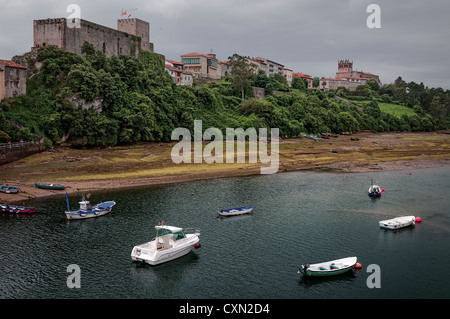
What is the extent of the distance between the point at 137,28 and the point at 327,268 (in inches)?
3612

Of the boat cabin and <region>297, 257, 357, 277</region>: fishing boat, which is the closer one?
<region>297, 257, 357, 277</region>: fishing boat

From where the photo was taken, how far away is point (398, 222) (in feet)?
143

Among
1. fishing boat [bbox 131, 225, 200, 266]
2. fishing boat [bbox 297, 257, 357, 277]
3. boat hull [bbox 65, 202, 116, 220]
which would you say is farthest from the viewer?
boat hull [bbox 65, 202, 116, 220]

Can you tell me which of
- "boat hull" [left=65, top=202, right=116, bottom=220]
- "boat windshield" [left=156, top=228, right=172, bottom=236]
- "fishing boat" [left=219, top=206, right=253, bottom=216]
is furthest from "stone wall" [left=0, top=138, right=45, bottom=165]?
"boat windshield" [left=156, top=228, right=172, bottom=236]

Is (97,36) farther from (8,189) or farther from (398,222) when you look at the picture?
(398,222)

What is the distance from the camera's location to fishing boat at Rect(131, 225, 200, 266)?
114ft

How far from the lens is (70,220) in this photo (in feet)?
151

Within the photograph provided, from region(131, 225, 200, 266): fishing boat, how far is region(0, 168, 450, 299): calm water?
0.68 metres

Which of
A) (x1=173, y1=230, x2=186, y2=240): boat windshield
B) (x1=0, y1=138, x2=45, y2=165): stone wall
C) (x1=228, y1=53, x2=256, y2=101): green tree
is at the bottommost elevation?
(x1=173, y1=230, x2=186, y2=240): boat windshield

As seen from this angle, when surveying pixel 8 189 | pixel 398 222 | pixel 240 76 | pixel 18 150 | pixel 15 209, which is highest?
pixel 240 76

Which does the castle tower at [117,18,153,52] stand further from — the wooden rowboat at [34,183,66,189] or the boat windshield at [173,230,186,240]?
the boat windshield at [173,230,186,240]

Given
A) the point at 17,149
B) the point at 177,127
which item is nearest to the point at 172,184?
the point at 17,149

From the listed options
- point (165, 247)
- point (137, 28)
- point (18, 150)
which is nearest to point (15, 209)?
point (165, 247)
